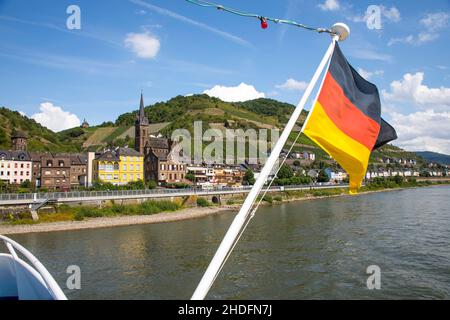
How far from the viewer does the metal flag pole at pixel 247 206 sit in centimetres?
386

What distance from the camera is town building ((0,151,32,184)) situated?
214ft

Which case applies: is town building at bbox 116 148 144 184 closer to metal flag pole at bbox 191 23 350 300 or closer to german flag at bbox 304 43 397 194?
german flag at bbox 304 43 397 194

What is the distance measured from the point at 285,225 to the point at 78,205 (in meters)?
25.1

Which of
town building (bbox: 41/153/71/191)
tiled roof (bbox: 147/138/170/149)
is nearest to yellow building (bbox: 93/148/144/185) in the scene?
town building (bbox: 41/153/71/191)

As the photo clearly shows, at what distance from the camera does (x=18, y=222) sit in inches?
1571

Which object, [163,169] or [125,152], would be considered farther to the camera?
[163,169]

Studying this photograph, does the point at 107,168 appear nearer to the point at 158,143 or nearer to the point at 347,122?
the point at 158,143

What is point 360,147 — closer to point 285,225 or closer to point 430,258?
point 430,258

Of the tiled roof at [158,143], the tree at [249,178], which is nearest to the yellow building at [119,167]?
the tiled roof at [158,143]

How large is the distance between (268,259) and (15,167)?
193 feet

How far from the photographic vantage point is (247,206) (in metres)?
4.24

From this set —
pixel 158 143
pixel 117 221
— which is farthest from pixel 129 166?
pixel 117 221

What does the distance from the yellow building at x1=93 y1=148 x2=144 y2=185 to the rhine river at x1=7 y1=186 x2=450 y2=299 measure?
30.7m

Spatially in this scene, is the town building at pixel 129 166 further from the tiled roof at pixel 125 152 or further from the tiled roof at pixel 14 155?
the tiled roof at pixel 14 155
